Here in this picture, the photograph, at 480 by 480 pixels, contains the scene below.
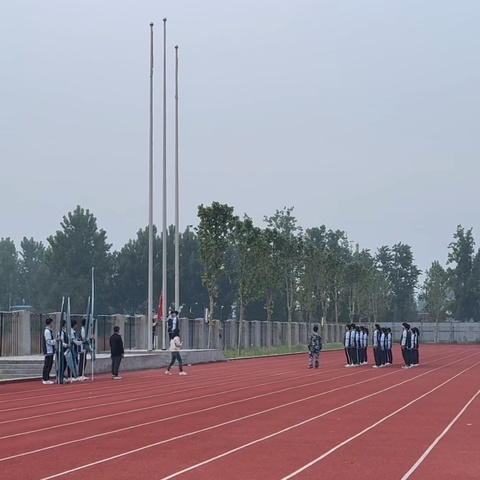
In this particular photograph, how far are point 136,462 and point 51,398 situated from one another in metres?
9.55

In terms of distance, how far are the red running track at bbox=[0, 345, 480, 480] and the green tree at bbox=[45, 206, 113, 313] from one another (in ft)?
208

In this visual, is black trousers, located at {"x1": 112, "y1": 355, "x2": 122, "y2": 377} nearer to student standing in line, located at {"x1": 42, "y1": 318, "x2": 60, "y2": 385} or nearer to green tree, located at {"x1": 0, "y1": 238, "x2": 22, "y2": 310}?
student standing in line, located at {"x1": 42, "y1": 318, "x2": 60, "y2": 385}

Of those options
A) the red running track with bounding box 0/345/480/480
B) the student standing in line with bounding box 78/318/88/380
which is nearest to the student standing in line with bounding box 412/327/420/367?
the red running track with bounding box 0/345/480/480

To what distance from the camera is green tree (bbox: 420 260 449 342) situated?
301 feet

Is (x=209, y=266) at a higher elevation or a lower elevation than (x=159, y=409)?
higher

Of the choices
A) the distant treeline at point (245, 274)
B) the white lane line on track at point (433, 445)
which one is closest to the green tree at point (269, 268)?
the distant treeline at point (245, 274)

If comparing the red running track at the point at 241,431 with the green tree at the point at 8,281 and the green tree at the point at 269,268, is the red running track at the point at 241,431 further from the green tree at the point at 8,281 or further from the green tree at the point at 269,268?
the green tree at the point at 8,281

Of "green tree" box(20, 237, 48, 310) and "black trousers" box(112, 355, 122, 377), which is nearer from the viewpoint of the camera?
"black trousers" box(112, 355, 122, 377)

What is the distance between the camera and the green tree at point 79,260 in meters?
85.4

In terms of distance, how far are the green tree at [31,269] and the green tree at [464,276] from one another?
1909 inches

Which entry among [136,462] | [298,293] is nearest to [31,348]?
[136,462]

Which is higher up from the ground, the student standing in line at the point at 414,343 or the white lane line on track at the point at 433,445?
the student standing in line at the point at 414,343

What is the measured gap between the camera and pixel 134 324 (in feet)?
144

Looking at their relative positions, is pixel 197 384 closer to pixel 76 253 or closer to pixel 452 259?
pixel 76 253
